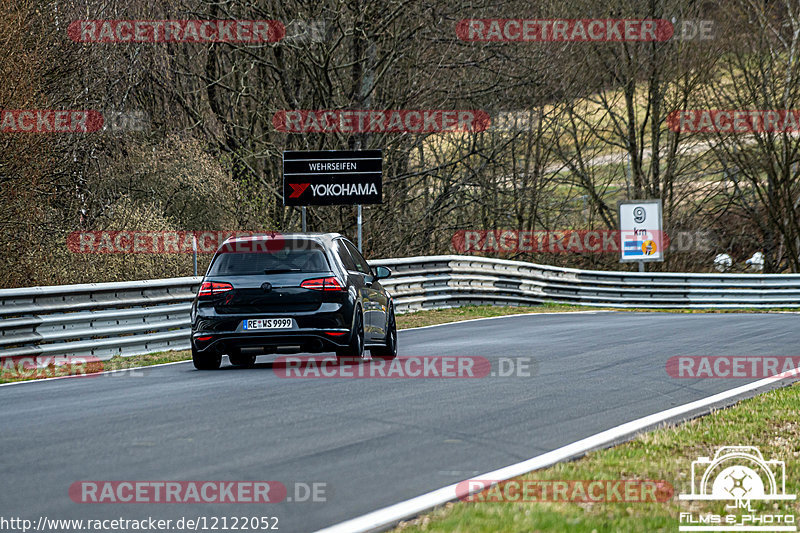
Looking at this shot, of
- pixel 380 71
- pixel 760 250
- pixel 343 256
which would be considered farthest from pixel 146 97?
pixel 760 250

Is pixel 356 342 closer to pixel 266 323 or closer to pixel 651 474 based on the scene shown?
pixel 266 323

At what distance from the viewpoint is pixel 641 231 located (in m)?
38.1

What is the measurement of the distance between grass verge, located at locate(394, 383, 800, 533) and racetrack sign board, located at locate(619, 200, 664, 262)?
89.9ft

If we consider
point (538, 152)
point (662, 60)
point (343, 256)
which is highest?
point (662, 60)

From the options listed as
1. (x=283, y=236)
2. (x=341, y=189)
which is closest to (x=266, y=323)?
(x=283, y=236)

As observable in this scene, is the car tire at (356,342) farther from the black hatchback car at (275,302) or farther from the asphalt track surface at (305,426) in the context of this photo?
the asphalt track surface at (305,426)

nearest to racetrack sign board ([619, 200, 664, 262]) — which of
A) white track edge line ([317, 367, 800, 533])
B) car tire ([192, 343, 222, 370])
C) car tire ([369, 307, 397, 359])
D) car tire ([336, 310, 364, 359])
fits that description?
car tire ([369, 307, 397, 359])

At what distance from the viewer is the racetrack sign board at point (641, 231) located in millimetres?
37781

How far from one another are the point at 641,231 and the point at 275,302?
26.4 metres

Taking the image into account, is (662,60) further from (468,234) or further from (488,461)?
(488,461)

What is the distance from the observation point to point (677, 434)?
8.76m

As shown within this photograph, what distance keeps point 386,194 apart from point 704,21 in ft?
56.8

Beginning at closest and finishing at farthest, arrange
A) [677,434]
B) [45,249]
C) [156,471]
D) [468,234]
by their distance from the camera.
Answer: [156,471], [677,434], [45,249], [468,234]

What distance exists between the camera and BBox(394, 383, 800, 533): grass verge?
5.82 metres
